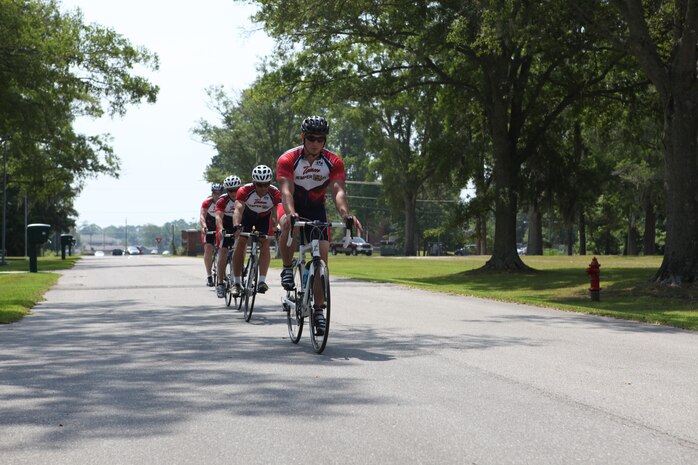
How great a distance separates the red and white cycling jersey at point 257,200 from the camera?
13.6 metres

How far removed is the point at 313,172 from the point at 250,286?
153 inches

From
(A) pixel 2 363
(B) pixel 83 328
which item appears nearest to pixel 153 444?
(A) pixel 2 363

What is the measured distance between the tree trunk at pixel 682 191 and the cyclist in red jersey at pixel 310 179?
13127 millimetres

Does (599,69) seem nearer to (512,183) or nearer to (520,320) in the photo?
(512,183)

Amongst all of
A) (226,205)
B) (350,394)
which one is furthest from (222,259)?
(350,394)

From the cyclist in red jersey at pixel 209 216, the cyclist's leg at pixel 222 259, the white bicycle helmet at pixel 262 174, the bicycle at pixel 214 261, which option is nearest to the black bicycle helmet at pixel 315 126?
the white bicycle helmet at pixel 262 174

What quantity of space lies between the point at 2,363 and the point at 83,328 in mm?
3802

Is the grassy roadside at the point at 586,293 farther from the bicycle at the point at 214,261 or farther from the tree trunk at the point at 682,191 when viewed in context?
the bicycle at the point at 214,261

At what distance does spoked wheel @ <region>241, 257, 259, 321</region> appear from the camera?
13328 millimetres

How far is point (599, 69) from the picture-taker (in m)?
31.0

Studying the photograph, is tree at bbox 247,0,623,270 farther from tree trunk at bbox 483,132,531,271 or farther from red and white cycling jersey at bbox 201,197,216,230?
red and white cycling jersey at bbox 201,197,216,230

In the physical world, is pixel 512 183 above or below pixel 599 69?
below

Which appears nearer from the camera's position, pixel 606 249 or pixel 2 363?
pixel 2 363

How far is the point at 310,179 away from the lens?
33.1 feet
